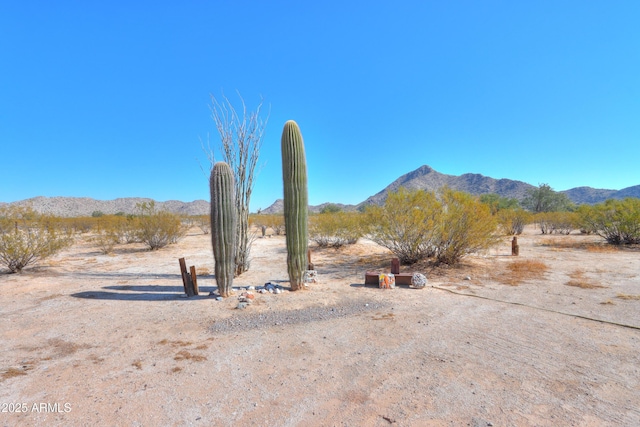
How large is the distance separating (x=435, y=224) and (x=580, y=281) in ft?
10.4

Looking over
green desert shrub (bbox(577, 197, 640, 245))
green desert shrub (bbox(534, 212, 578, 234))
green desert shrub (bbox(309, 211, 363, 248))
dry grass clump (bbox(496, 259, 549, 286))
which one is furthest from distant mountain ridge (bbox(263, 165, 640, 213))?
dry grass clump (bbox(496, 259, 549, 286))

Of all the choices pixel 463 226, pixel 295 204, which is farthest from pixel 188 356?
pixel 463 226

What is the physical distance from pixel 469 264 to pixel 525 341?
16.9ft

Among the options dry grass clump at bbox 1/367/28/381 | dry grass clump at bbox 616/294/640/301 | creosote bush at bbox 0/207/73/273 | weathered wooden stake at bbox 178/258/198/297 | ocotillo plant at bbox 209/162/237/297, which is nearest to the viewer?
dry grass clump at bbox 1/367/28/381

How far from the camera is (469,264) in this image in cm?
847

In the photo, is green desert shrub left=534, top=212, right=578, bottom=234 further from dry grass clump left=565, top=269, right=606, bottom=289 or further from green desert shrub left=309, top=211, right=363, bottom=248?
green desert shrub left=309, top=211, right=363, bottom=248

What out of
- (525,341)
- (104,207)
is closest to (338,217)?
(525,341)

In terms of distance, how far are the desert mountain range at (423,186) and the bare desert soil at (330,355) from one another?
149 feet

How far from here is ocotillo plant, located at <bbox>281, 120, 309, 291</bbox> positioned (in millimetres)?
6109

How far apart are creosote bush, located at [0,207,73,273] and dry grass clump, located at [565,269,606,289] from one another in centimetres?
1312

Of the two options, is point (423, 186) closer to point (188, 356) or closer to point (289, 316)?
point (289, 316)

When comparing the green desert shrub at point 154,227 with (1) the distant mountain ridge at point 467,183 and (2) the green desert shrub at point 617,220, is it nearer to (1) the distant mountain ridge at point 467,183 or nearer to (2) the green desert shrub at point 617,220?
(2) the green desert shrub at point 617,220

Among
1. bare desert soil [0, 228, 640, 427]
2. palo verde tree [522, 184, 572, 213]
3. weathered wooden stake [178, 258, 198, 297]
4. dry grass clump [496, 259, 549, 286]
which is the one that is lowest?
bare desert soil [0, 228, 640, 427]

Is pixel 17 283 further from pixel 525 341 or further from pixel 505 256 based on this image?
pixel 505 256
